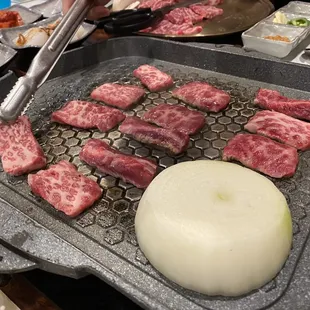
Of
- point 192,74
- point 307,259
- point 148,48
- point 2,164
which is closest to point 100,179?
point 2,164

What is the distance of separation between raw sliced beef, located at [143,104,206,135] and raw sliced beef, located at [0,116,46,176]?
0.69 meters

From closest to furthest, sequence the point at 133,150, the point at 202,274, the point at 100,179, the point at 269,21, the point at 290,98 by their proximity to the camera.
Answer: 1. the point at 202,274
2. the point at 100,179
3. the point at 133,150
4. the point at 290,98
5. the point at 269,21

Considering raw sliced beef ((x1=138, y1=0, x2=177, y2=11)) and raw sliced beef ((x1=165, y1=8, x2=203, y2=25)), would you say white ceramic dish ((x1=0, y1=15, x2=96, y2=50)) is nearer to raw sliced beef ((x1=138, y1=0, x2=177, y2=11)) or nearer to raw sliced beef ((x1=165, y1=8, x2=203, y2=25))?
raw sliced beef ((x1=165, y1=8, x2=203, y2=25))

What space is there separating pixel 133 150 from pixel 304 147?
93cm

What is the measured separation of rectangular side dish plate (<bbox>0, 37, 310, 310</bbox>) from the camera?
4.99 feet

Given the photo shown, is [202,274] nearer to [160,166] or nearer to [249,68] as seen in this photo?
[160,166]

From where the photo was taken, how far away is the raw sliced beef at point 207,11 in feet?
12.6

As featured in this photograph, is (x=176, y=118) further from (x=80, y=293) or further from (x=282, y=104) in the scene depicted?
(x=80, y=293)

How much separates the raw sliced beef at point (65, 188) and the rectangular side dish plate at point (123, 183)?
0.14 feet

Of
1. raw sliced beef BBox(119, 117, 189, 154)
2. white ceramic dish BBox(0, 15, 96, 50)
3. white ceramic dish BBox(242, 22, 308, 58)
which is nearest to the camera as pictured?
raw sliced beef BBox(119, 117, 189, 154)

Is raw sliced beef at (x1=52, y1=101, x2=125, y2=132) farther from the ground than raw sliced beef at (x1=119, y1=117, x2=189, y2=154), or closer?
farther from the ground

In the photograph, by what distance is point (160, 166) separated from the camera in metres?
2.18

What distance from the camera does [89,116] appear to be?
8.27 ft

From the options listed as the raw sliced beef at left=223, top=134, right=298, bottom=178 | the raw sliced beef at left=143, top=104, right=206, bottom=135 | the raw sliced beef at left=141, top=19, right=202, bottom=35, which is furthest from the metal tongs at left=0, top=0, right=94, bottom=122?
the raw sliced beef at left=141, top=19, right=202, bottom=35
